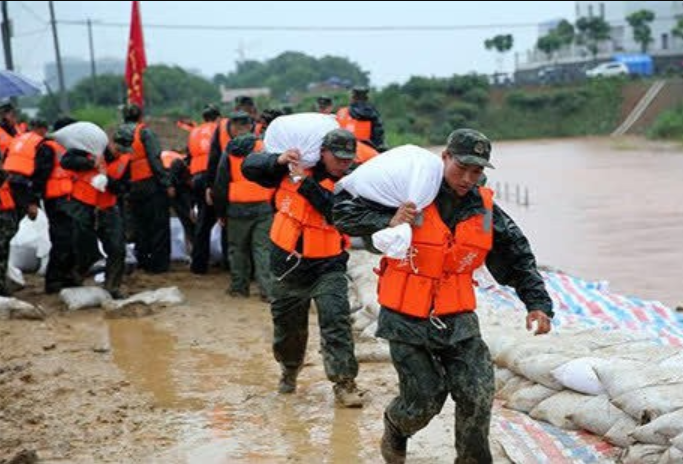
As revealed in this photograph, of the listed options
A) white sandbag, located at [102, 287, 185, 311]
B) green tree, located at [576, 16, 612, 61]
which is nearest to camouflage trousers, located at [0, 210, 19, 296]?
white sandbag, located at [102, 287, 185, 311]

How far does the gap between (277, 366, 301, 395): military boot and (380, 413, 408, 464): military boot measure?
1705 mm

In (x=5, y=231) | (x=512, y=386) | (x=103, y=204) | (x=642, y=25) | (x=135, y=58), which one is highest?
(x=642, y=25)

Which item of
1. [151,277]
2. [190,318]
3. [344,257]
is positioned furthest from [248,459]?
[151,277]

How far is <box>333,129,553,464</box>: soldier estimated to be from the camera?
14.7 ft

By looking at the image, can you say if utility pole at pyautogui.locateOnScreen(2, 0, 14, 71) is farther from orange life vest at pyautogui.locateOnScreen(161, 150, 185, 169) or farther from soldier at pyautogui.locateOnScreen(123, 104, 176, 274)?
soldier at pyautogui.locateOnScreen(123, 104, 176, 274)

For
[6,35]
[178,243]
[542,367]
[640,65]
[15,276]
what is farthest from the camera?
[640,65]

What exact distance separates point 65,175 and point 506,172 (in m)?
22.0

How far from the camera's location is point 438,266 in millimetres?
4484

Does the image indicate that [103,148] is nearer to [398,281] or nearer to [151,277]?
[151,277]

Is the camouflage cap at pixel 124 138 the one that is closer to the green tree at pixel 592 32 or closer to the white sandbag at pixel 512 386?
the white sandbag at pixel 512 386

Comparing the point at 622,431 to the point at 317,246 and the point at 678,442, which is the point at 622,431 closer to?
the point at 678,442

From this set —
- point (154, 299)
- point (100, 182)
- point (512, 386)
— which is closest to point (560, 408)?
point (512, 386)

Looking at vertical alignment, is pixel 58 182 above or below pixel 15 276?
above

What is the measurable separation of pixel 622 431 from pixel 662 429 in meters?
0.40
